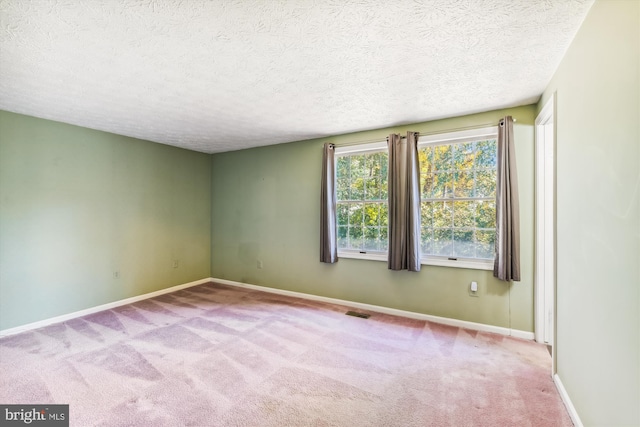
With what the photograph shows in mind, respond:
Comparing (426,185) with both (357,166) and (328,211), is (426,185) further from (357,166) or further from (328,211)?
(328,211)

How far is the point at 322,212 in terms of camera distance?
4160 millimetres

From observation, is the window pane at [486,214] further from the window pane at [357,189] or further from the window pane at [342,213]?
the window pane at [342,213]

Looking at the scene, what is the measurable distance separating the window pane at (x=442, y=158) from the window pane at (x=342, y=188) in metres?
1.22

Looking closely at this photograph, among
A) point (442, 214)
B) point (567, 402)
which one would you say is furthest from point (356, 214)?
point (567, 402)

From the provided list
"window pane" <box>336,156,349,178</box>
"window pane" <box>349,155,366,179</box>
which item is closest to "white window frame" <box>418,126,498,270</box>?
"window pane" <box>349,155,366,179</box>

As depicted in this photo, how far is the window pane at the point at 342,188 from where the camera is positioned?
4.28 metres

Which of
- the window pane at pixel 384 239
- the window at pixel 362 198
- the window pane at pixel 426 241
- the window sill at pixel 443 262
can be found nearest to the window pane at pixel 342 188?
the window at pixel 362 198

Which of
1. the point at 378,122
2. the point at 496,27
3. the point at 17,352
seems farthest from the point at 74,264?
the point at 496,27

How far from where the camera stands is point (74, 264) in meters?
3.74

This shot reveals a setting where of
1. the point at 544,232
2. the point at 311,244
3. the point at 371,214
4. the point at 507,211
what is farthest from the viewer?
the point at 311,244

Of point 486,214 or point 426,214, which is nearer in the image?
point 486,214

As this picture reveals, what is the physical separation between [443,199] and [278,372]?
2.59 meters

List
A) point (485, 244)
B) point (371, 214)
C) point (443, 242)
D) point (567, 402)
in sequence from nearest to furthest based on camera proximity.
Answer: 1. point (567, 402)
2. point (485, 244)
3. point (443, 242)
4. point (371, 214)

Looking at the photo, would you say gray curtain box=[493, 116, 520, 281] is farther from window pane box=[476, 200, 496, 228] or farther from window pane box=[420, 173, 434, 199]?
window pane box=[420, 173, 434, 199]
